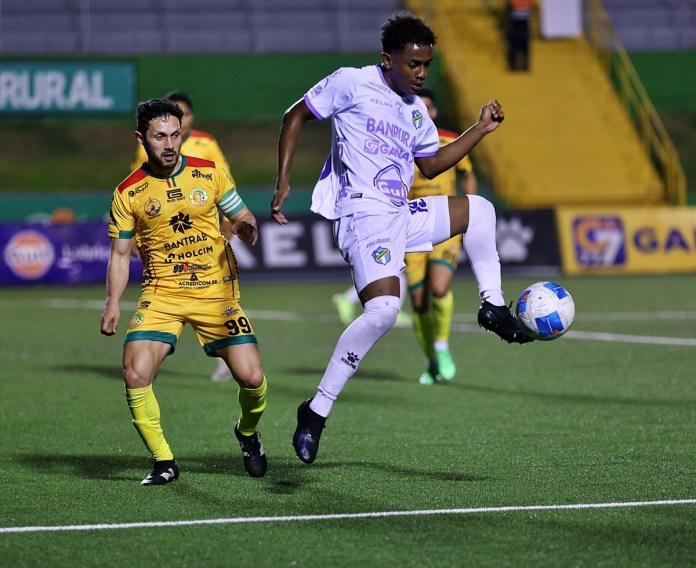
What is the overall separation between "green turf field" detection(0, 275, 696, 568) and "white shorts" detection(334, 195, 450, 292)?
105 cm

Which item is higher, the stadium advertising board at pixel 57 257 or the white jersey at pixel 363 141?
the stadium advertising board at pixel 57 257

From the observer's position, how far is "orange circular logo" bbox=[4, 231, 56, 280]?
68.9 ft

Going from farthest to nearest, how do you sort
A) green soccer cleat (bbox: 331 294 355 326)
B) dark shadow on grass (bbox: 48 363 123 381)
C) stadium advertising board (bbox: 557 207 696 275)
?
stadium advertising board (bbox: 557 207 696 275) → green soccer cleat (bbox: 331 294 355 326) → dark shadow on grass (bbox: 48 363 123 381)

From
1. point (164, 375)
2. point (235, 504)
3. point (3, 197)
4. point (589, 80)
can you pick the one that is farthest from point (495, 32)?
point (235, 504)

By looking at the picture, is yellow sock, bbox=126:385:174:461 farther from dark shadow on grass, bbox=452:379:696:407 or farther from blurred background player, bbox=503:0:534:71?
blurred background player, bbox=503:0:534:71

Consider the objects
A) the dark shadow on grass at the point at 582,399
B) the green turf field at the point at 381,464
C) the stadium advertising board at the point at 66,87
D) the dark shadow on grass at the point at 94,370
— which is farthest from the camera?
the stadium advertising board at the point at 66,87

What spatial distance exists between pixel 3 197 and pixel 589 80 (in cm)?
1321

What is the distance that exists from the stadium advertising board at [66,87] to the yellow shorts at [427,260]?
17.6 m

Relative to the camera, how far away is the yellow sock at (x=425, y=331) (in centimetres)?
1055

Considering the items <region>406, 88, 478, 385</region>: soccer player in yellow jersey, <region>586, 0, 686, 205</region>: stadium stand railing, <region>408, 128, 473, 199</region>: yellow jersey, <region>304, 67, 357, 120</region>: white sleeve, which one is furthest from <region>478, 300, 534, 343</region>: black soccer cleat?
<region>586, 0, 686, 205</region>: stadium stand railing

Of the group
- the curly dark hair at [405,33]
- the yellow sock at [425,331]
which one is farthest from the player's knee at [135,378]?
the yellow sock at [425,331]

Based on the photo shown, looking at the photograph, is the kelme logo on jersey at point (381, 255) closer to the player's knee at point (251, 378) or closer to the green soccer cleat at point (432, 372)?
the player's knee at point (251, 378)

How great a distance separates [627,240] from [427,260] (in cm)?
1220

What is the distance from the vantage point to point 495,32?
30281mm
